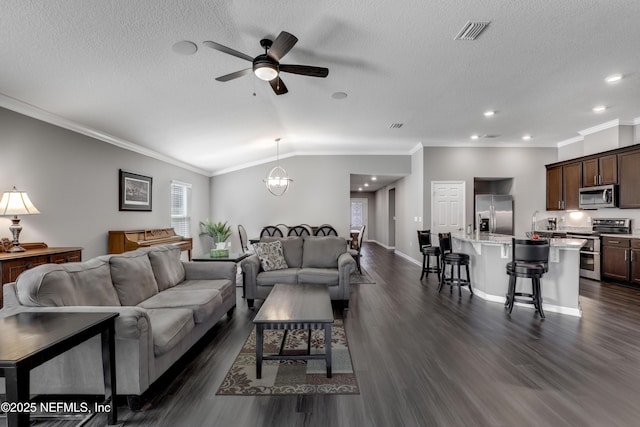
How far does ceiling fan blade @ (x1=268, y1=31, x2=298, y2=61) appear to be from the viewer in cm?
244

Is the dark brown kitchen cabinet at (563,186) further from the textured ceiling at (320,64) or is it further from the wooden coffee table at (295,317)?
the wooden coffee table at (295,317)

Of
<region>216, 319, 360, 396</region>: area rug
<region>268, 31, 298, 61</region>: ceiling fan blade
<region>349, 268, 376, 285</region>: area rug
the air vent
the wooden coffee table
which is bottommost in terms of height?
<region>216, 319, 360, 396</region>: area rug

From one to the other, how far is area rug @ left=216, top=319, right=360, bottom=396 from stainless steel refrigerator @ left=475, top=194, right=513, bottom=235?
5558mm

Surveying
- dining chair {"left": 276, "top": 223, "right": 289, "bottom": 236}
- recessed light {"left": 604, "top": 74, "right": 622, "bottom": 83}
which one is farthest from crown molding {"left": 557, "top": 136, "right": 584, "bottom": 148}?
dining chair {"left": 276, "top": 223, "right": 289, "bottom": 236}

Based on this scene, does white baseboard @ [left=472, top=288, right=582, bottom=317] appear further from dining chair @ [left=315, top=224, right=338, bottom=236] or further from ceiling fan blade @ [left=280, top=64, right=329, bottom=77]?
dining chair @ [left=315, top=224, right=338, bottom=236]

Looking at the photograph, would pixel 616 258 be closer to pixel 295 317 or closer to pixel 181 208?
pixel 295 317

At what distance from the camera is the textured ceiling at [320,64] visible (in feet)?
8.16

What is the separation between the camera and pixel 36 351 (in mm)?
1297

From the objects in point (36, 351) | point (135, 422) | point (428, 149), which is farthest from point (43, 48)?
point (428, 149)

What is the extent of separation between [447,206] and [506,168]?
175 cm

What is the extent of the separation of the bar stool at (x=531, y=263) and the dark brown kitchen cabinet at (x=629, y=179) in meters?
3.03

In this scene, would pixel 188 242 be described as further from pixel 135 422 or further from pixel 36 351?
pixel 36 351

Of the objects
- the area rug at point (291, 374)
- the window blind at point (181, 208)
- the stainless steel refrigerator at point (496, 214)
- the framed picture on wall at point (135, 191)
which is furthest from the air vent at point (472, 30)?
the window blind at point (181, 208)

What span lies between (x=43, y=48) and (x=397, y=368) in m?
4.20
